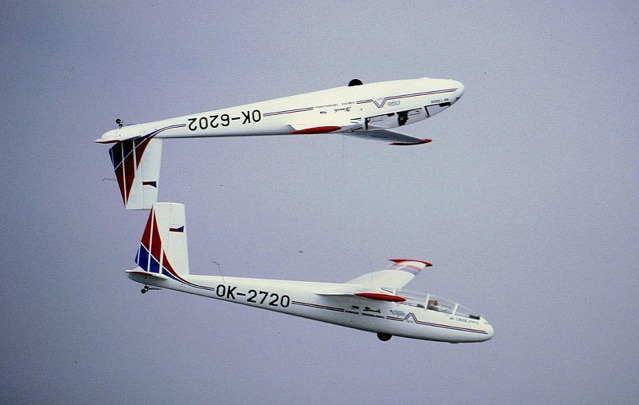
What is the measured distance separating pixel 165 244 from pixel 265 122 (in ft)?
9.78

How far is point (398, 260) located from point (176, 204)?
5.08 meters

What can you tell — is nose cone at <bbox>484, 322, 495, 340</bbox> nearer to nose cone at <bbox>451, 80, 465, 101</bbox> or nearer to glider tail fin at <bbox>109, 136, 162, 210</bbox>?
nose cone at <bbox>451, 80, 465, 101</bbox>

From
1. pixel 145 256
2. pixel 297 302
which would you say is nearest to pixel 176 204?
pixel 145 256

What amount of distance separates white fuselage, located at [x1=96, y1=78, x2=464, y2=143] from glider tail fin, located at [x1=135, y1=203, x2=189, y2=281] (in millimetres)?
1527

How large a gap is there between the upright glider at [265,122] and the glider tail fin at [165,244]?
54cm

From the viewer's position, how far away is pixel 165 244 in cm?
1816

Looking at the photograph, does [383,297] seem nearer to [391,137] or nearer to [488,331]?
[488,331]

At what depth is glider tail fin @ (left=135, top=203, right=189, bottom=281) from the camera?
18047mm

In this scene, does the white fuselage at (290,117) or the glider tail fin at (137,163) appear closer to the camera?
the white fuselage at (290,117)

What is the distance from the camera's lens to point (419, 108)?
57.9ft

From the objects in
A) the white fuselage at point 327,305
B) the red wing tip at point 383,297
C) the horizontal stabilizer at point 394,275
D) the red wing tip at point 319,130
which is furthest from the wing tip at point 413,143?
the red wing tip at point 383,297

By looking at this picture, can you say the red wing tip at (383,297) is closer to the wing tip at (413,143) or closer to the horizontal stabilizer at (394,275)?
the horizontal stabilizer at (394,275)

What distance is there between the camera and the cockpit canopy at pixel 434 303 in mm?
18594

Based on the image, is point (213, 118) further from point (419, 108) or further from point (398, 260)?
point (398, 260)
